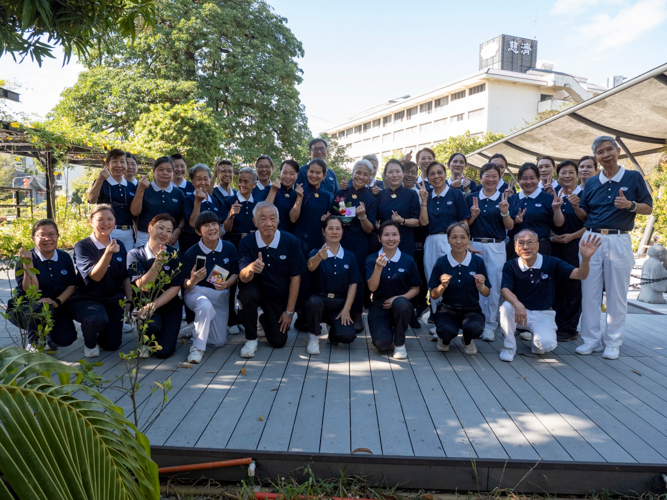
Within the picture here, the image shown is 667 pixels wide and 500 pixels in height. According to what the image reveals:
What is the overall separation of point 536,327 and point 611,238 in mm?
1023

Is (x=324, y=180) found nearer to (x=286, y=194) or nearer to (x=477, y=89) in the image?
(x=286, y=194)

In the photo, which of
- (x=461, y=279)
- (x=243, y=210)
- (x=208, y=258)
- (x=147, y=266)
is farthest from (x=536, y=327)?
(x=147, y=266)

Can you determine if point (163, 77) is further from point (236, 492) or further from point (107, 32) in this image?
point (236, 492)

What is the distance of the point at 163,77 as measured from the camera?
17.1 m

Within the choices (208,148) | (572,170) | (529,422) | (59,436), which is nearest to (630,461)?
(529,422)

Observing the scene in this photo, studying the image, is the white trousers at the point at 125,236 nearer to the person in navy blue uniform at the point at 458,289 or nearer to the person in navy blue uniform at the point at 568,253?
the person in navy blue uniform at the point at 458,289

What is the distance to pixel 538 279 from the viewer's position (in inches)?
170

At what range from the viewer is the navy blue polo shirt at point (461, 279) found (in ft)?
14.2

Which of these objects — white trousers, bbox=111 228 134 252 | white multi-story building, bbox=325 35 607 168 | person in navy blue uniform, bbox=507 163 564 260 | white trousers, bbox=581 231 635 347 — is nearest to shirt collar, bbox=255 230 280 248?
white trousers, bbox=111 228 134 252

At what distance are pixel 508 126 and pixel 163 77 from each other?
28429mm

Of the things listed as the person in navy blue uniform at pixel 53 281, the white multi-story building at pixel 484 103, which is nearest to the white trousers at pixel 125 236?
the person in navy blue uniform at pixel 53 281

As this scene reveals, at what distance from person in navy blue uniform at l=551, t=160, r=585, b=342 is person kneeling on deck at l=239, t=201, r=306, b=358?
270 cm

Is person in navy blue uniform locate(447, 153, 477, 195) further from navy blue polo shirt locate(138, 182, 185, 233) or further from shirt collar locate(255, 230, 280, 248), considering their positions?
navy blue polo shirt locate(138, 182, 185, 233)

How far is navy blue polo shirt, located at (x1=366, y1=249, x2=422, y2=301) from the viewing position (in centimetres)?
438
